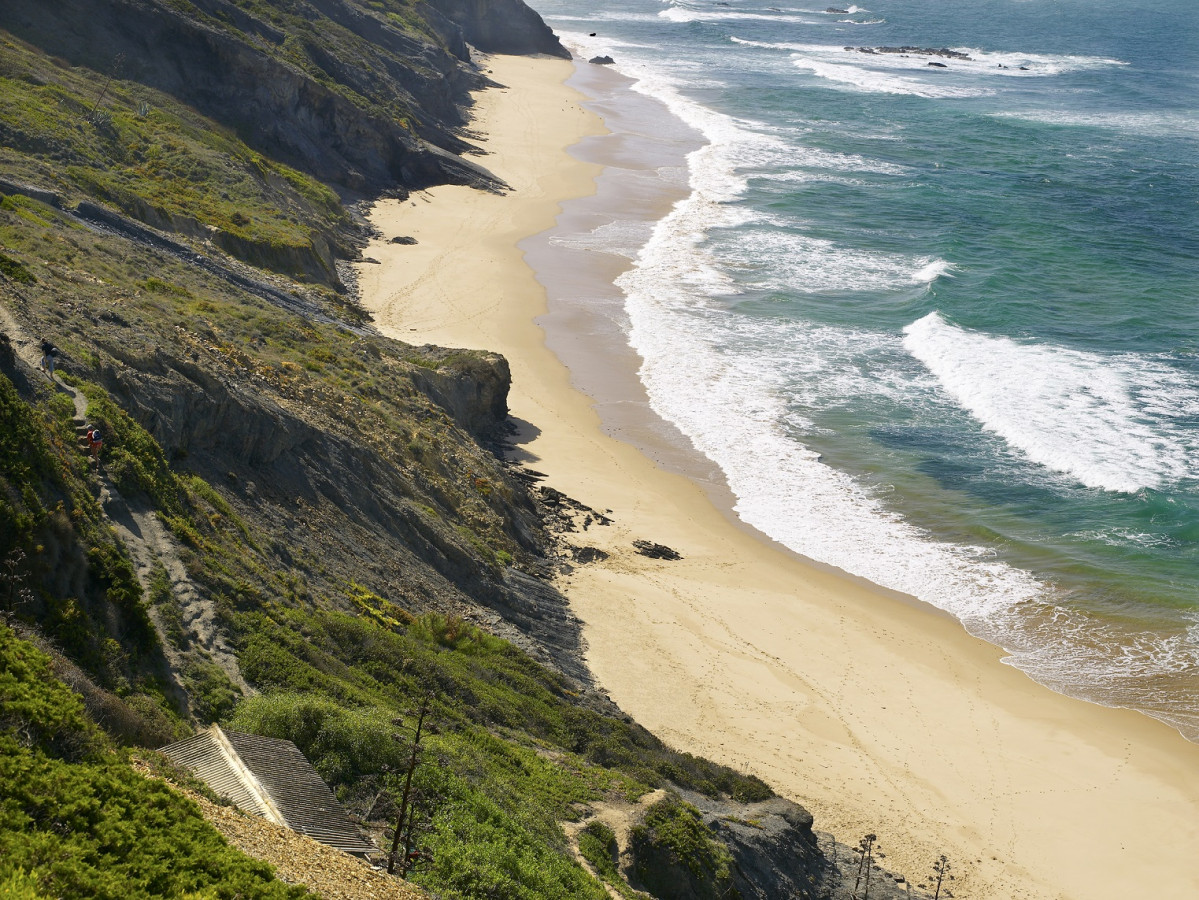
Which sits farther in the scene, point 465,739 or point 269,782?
point 465,739

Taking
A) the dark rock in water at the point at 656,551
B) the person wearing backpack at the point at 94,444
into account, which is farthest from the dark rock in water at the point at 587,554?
the person wearing backpack at the point at 94,444

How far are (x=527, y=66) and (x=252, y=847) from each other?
103 meters

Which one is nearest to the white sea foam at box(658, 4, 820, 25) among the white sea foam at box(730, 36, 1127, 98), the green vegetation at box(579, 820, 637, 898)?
the white sea foam at box(730, 36, 1127, 98)

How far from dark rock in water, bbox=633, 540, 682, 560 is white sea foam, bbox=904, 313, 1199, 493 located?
45.3ft

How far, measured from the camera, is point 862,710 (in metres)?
23.2

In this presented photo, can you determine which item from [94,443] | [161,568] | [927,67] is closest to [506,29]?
[927,67]

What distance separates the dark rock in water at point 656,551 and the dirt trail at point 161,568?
1510cm

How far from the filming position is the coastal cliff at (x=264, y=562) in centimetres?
1137

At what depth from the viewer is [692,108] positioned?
290ft

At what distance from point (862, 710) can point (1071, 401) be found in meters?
20.3

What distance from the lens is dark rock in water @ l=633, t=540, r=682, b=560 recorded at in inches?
1115

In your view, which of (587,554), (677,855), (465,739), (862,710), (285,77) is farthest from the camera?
(285,77)

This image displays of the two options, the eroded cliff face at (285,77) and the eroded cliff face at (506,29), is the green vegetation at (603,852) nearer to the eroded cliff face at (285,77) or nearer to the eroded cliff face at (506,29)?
Answer: the eroded cliff face at (285,77)

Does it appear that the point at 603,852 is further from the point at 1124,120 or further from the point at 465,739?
the point at 1124,120
